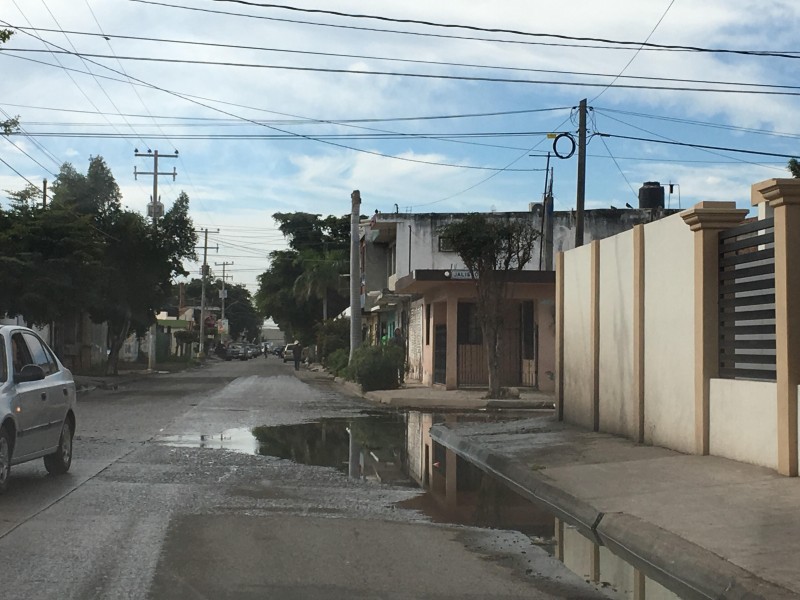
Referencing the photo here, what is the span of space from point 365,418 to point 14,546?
14.0 m

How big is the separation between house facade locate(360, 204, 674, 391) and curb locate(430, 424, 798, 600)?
15.2 meters

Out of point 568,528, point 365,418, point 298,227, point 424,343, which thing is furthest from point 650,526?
point 298,227

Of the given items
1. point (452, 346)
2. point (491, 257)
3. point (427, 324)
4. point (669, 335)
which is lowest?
point (452, 346)

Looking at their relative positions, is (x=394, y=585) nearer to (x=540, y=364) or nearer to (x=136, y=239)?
(x=540, y=364)

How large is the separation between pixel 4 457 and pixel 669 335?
8.34m

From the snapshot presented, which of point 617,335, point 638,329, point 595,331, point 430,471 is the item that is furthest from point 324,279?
point 430,471

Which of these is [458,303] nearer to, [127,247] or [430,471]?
[430,471]

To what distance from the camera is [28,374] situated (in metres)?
10.1

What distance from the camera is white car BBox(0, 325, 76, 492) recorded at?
9.90 metres

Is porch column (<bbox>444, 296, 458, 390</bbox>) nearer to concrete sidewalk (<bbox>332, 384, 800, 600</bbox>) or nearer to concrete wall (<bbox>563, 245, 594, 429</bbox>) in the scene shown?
concrete wall (<bbox>563, 245, 594, 429</bbox>)

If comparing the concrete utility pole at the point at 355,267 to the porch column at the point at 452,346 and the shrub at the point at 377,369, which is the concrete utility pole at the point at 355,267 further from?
the porch column at the point at 452,346

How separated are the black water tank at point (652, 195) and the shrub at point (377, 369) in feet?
39.7

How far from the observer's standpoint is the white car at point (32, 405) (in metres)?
9.90

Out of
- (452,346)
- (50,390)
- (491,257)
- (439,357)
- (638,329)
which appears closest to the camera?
(50,390)
